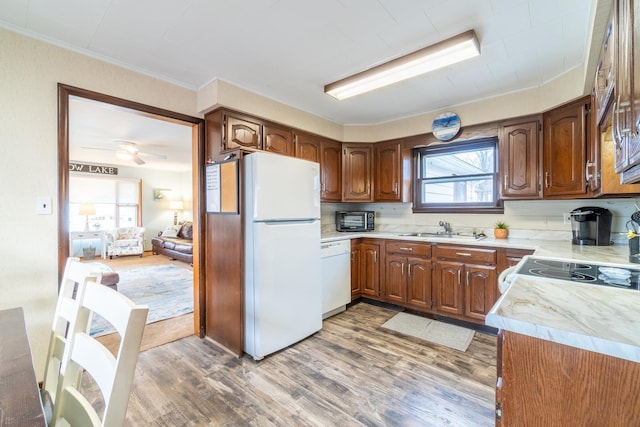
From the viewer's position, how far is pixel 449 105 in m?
3.16

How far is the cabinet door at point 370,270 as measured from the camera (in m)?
3.44

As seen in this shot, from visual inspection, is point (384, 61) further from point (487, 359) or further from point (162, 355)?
point (162, 355)

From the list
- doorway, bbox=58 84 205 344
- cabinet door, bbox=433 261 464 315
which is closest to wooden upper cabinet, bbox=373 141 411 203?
cabinet door, bbox=433 261 464 315

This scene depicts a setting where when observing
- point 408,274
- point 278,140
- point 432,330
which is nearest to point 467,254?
point 408,274

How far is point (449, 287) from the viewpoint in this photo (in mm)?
2910

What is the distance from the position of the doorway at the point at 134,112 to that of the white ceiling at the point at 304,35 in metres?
0.32

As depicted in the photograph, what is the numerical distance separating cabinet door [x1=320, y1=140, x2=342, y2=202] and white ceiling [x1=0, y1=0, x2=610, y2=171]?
107cm

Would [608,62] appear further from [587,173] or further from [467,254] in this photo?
[467,254]

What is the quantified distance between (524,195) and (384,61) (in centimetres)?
193

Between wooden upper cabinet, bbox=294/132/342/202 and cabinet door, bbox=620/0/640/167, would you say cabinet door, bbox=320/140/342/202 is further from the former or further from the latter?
cabinet door, bbox=620/0/640/167

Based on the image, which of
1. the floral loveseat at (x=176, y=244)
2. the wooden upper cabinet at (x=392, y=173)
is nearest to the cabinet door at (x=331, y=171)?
the wooden upper cabinet at (x=392, y=173)

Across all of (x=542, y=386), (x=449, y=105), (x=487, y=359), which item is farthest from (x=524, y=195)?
(x=542, y=386)

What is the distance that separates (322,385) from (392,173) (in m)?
2.64

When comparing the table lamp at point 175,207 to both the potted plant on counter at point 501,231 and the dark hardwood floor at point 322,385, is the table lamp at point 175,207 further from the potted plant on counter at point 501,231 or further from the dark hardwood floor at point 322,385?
the potted plant on counter at point 501,231
